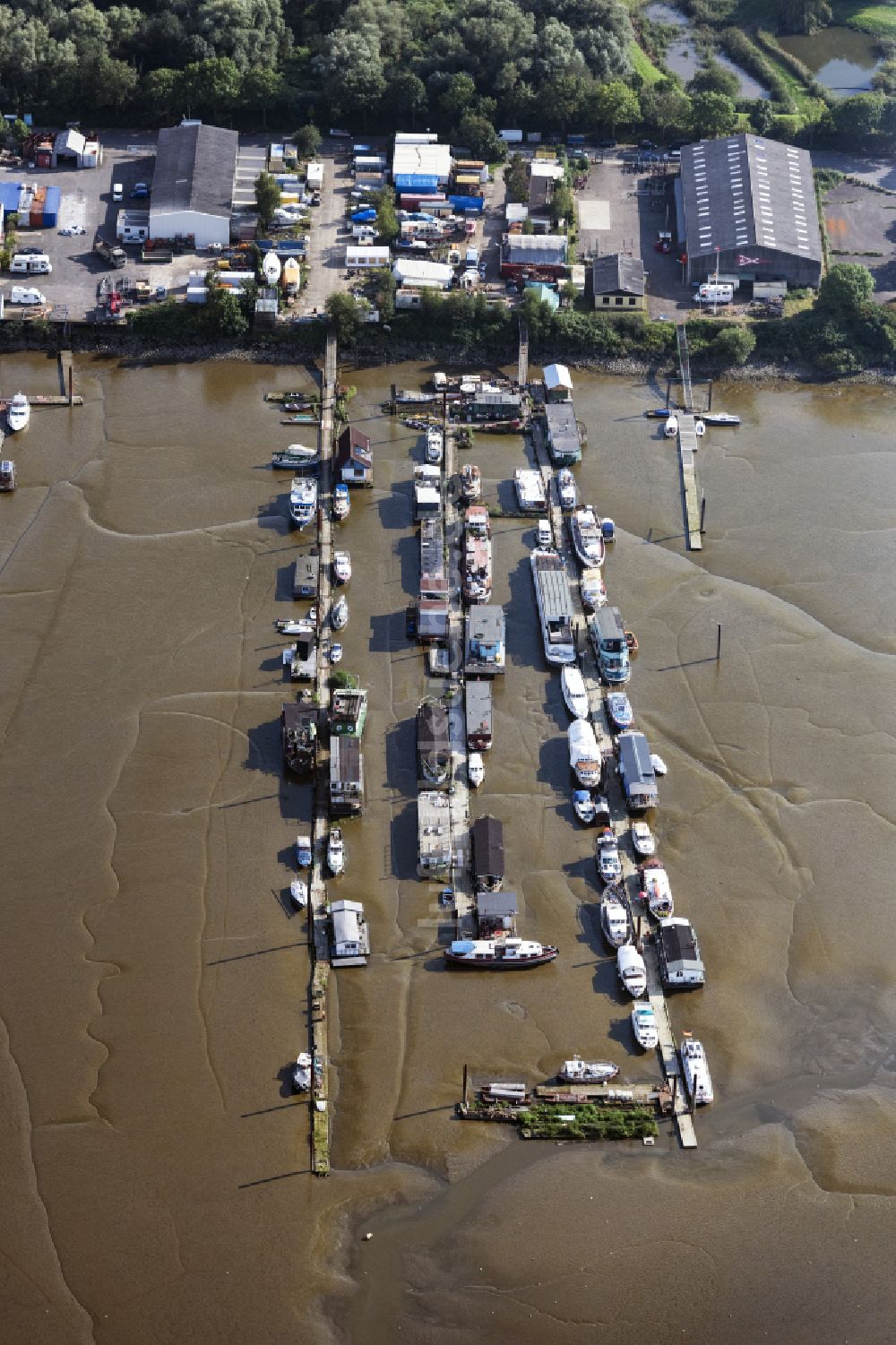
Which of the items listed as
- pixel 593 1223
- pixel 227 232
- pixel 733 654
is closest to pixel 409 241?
pixel 227 232

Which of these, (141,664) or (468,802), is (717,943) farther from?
(141,664)

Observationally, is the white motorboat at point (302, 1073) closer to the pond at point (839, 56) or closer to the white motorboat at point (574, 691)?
the white motorboat at point (574, 691)

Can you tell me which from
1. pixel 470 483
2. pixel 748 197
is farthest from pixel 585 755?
pixel 748 197

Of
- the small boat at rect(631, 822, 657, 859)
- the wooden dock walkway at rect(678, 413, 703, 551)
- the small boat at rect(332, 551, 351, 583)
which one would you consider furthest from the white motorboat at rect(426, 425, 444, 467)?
the small boat at rect(631, 822, 657, 859)

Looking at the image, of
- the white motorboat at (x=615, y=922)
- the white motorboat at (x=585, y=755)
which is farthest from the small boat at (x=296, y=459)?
the white motorboat at (x=615, y=922)

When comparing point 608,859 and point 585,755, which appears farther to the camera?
point 585,755

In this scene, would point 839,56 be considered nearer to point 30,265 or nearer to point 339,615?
point 30,265
